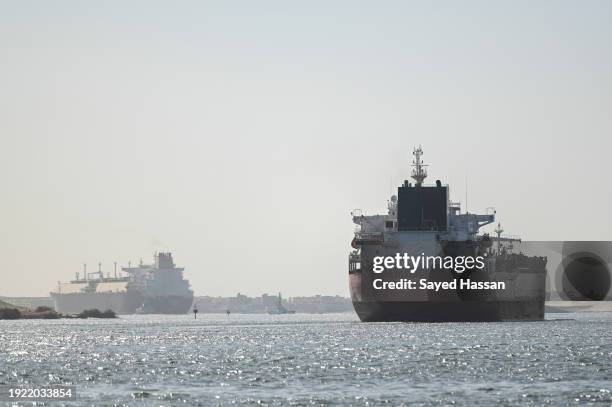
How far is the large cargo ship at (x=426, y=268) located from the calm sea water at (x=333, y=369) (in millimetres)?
22565

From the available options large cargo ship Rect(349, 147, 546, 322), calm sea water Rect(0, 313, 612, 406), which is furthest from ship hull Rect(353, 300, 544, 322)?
calm sea water Rect(0, 313, 612, 406)

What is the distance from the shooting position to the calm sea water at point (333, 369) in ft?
181

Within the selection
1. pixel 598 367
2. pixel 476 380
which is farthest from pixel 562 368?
pixel 476 380

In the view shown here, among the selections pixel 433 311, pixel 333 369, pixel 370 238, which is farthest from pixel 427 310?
pixel 333 369

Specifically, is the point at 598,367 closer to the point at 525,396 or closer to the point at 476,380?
the point at 476,380

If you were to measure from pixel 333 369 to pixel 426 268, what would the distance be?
62.8 metres

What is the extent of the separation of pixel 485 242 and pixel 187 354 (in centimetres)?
5835

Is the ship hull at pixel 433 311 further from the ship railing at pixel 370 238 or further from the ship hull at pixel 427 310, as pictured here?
the ship railing at pixel 370 238

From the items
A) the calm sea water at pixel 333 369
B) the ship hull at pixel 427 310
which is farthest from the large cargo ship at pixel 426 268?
the calm sea water at pixel 333 369

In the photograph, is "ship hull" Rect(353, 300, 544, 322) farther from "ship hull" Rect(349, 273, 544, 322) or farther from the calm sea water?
the calm sea water

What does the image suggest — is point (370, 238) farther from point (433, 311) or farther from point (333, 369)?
point (333, 369)

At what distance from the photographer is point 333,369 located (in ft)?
226

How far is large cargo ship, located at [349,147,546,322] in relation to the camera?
130250 mm

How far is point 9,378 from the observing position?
216 feet
